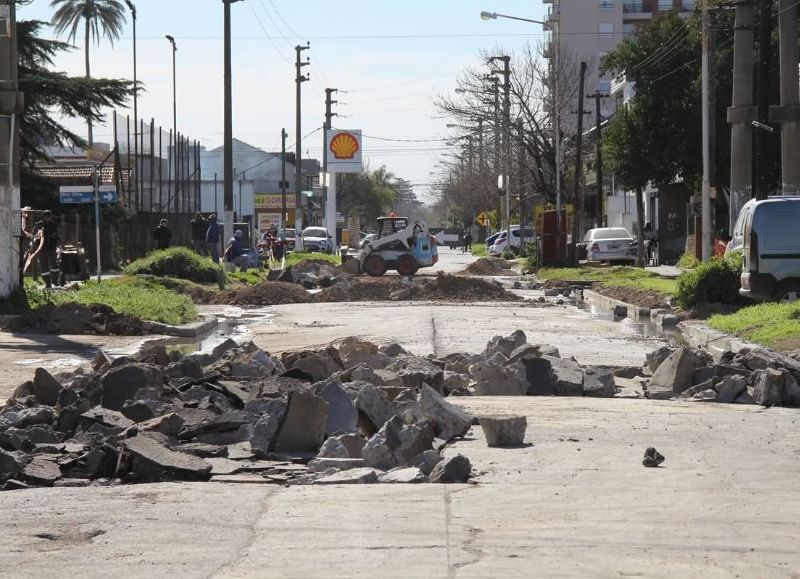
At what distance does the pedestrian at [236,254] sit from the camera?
46.2 metres

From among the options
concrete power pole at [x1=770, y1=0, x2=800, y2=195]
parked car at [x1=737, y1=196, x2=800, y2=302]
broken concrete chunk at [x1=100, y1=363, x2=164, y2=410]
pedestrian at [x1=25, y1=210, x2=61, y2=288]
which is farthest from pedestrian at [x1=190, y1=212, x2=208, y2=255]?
broken concrete chunk at [x1=100, y1=363, x2=164, y2=410]

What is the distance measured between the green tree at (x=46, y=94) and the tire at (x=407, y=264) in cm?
1320

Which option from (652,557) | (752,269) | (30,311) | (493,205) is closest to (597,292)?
(752,269)

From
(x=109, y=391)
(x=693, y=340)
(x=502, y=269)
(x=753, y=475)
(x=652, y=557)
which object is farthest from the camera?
(x=502, y=269)

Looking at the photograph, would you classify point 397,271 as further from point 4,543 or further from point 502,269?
point 4,543

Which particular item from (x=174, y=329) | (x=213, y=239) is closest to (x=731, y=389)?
(x=174, y=329)

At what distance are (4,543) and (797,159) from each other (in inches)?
976

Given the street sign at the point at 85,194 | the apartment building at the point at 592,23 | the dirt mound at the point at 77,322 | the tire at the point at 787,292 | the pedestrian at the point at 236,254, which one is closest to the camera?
the dirt mound at the point at 77,322

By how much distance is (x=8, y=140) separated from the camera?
83.7 feet

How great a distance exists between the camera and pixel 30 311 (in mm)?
24094

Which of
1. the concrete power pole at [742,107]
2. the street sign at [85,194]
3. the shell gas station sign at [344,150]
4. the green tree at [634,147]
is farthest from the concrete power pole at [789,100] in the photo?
the shell gas station sign at [344,150]

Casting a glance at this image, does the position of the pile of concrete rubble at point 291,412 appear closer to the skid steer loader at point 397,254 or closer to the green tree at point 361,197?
the skid steer loader at point 397,254

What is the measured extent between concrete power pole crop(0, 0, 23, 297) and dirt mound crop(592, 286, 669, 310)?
1317 centimetres

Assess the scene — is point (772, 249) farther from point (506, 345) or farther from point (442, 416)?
point (442, 416)
